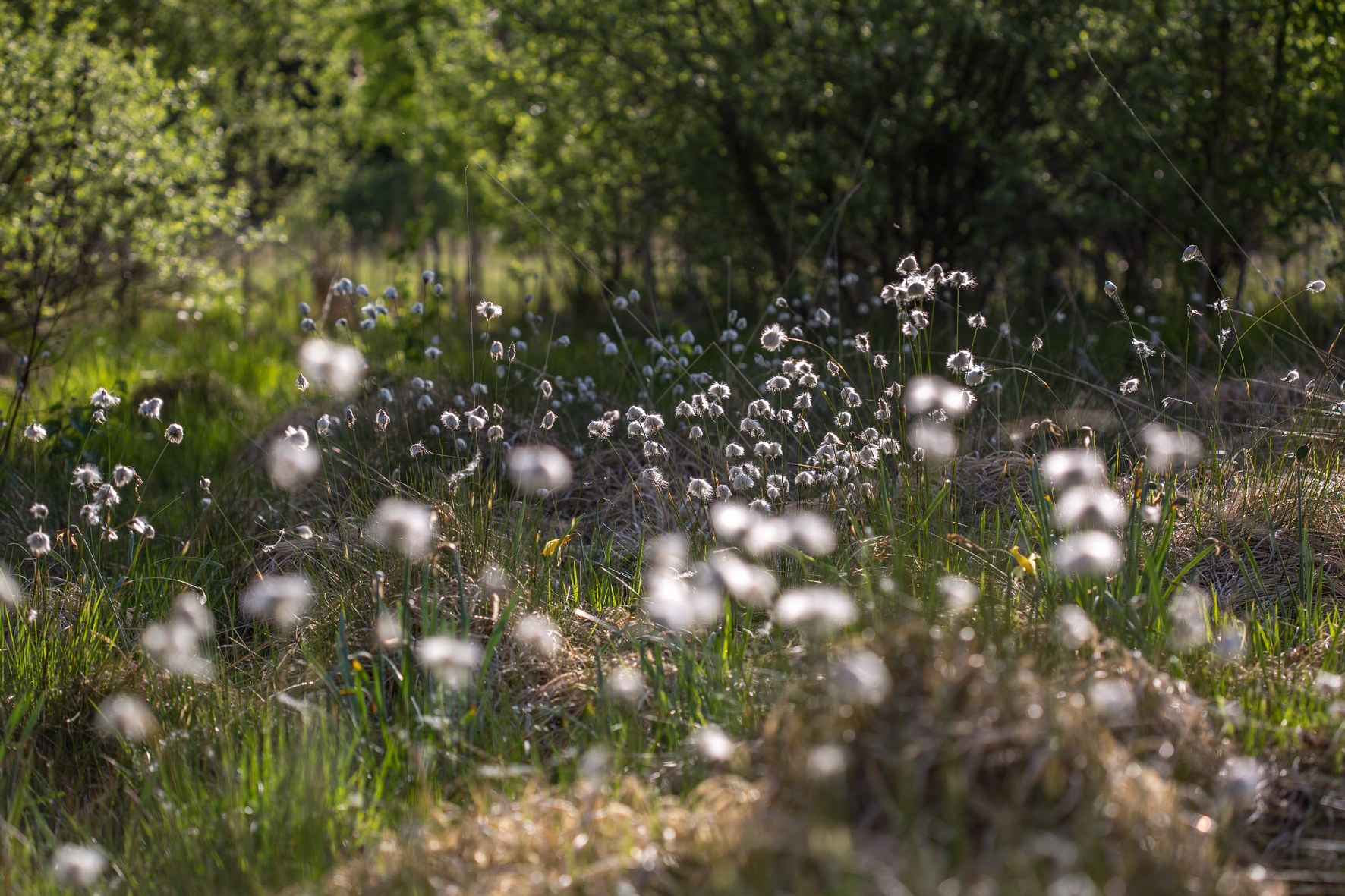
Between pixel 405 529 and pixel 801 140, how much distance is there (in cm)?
506

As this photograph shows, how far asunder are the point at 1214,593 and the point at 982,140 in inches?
164

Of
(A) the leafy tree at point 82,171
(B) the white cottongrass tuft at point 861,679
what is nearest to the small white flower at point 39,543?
(B) the white cottongrass tuft at point 861,679

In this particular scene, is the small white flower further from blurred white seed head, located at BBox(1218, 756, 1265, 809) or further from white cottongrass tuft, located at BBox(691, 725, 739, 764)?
blurred white seed head, located at BBox(1218, 756, 1265, 809)

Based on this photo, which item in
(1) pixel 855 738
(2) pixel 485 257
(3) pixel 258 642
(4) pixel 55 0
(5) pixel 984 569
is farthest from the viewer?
(2) pixel 485 257

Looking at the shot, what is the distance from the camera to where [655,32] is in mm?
6832

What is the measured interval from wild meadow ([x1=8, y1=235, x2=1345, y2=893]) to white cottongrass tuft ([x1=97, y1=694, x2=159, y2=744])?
0.03 metres

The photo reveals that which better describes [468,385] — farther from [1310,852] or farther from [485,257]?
[485,257]

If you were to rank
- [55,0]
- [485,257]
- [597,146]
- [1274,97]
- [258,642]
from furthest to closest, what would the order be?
[485,257] → [597,146] → [55,0] → [1274,97] → [258,642]

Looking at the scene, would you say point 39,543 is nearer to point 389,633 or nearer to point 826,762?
point 389,633

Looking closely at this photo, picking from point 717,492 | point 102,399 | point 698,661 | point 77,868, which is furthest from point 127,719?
point 717,492

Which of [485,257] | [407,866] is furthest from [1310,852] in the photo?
[485,257]

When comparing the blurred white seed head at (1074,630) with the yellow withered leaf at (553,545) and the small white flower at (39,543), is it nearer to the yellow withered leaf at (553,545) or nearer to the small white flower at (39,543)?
the yellow withered leaf at (553,545)

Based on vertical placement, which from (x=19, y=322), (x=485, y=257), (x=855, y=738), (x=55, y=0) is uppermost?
(x=55, y=0)

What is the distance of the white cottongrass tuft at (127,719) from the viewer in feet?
7.72
